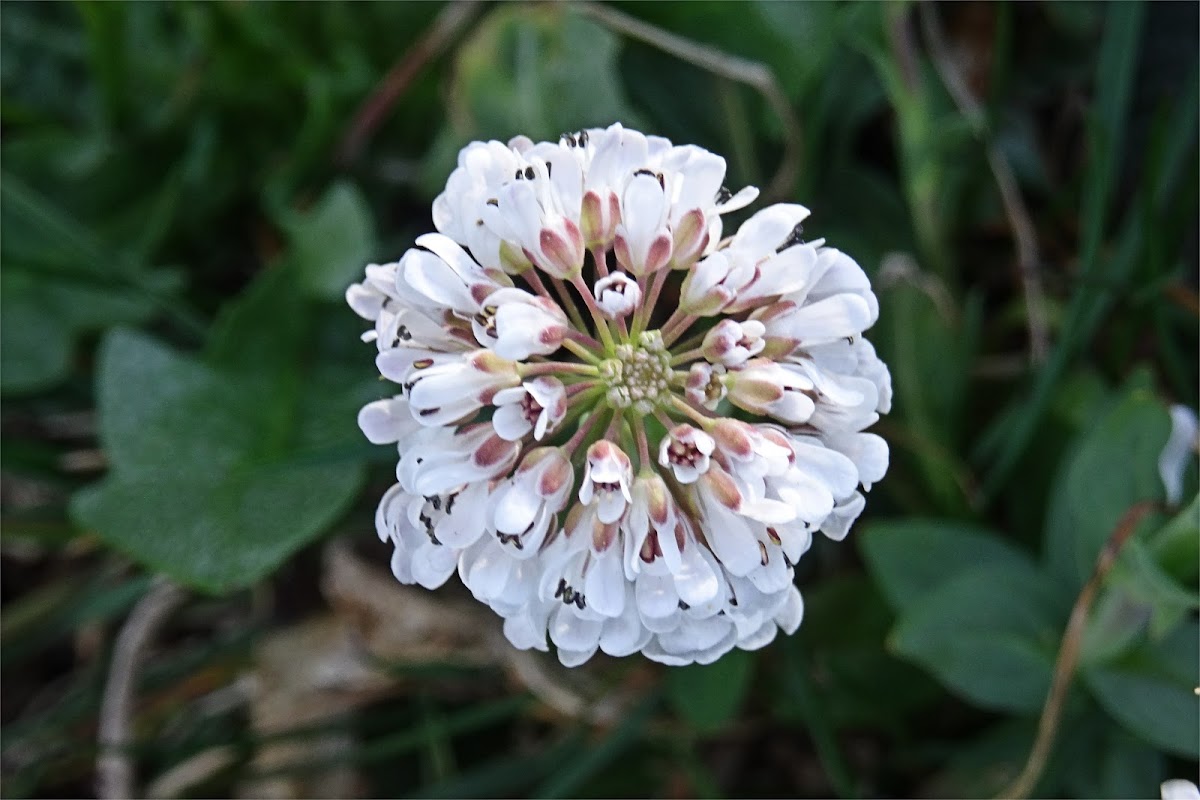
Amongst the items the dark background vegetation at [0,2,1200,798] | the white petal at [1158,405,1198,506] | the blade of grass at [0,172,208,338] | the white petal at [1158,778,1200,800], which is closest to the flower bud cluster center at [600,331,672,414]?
the dark background vegetation at [0,2,1200,798]

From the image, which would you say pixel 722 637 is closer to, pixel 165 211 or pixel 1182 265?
pixel 1182 265

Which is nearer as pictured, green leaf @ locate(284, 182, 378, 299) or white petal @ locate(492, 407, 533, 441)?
white petal @ locate(492, 407, 533, 441)

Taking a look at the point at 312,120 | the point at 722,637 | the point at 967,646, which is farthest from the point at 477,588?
the point at 312,120

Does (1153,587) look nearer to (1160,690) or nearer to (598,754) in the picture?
(1160,690)

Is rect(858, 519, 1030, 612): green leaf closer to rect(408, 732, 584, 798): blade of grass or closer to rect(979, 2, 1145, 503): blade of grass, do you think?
rect(979, 2, 1145, 503): blade of grass

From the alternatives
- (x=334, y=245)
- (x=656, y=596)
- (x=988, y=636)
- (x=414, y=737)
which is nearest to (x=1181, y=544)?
(x=988, y=636)

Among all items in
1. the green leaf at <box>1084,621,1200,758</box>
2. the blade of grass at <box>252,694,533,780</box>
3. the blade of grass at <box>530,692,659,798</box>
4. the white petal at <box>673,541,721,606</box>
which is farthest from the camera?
the blade of grass at <box>252,694,533,780</box>
